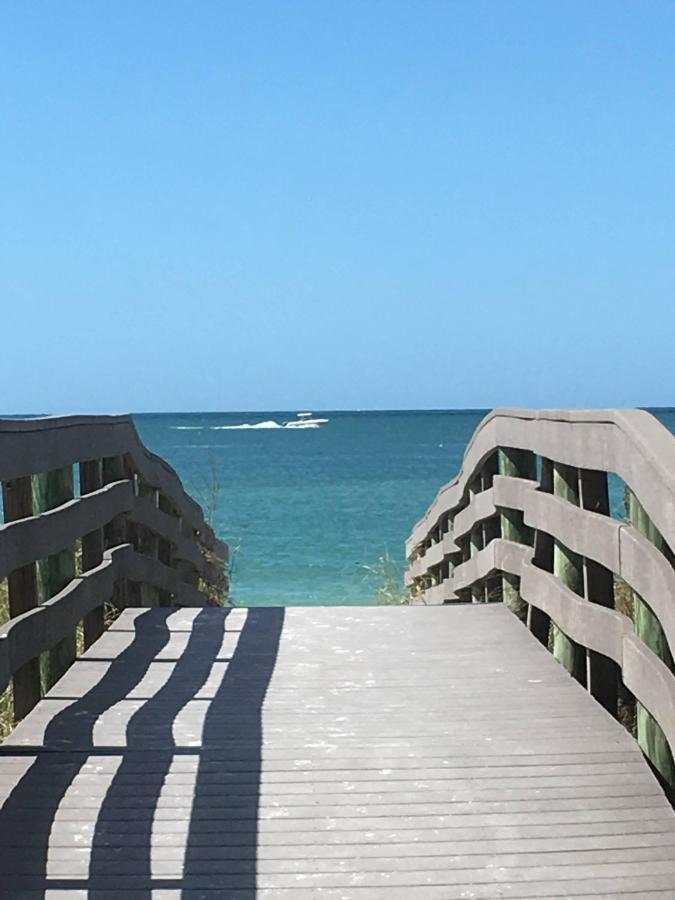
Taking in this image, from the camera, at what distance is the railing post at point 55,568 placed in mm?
5223

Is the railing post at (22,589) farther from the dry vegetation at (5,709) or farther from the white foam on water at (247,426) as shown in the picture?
the white foam on water at (247,426)

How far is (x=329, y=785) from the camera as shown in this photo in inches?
159

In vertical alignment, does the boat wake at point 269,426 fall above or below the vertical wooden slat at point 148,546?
below

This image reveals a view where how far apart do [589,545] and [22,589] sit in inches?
81.5

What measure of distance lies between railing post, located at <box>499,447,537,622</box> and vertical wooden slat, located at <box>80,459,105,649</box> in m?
2.04

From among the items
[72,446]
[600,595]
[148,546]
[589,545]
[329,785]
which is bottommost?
[329,785]

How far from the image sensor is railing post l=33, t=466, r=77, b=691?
5.22 meters

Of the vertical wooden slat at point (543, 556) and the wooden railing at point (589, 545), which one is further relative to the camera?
the vertical wooden slat at point (543, 556)

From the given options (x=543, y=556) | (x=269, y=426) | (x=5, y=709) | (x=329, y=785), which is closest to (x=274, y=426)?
(x=269, y=426)

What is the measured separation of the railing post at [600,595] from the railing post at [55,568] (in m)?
2.08

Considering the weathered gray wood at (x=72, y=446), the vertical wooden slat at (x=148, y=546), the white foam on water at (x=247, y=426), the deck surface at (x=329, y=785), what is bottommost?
the white foam on water at (x=247, y=426)

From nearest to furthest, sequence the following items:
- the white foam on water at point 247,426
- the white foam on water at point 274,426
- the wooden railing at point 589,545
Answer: the wooden railing at point 589,545
the white foam on water at point 274,426
the white foam on water at point 247,426

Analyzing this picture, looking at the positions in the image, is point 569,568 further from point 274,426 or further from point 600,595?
point 274,426

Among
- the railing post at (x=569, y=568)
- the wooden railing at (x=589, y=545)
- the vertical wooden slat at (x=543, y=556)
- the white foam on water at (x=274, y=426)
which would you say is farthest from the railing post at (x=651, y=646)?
the white foam on water at (x=274, y=426)
